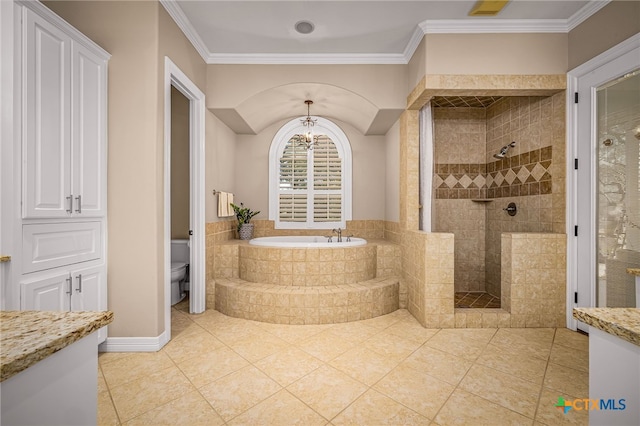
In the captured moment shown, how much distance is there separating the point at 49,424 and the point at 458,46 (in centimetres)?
343

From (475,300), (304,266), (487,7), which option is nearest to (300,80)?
(487,7)

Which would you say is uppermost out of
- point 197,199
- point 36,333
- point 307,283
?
point 197,199

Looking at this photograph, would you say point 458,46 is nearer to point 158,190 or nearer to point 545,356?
point 545,356

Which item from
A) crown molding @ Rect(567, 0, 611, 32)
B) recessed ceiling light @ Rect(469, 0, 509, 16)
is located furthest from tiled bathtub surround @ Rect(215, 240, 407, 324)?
crown molding @ Rect(567, 0, 611, 32)

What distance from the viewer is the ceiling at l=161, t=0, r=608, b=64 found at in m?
2.45

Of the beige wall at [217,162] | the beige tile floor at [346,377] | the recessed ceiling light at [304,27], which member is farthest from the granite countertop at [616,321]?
the beige wall at [217,162]

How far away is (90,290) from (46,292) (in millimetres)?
303

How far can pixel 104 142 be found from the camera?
2.20m

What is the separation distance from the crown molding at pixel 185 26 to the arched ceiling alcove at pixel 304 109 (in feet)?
1.91

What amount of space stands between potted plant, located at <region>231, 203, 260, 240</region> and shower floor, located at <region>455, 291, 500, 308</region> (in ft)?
8.77

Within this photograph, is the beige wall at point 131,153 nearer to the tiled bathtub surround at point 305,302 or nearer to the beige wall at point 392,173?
the tiled bathtub surround at point 305,302

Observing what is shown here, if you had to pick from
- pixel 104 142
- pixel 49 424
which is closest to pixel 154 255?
pixel 104 142

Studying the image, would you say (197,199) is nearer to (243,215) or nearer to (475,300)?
(243,215)

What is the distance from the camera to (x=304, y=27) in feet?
8.98
